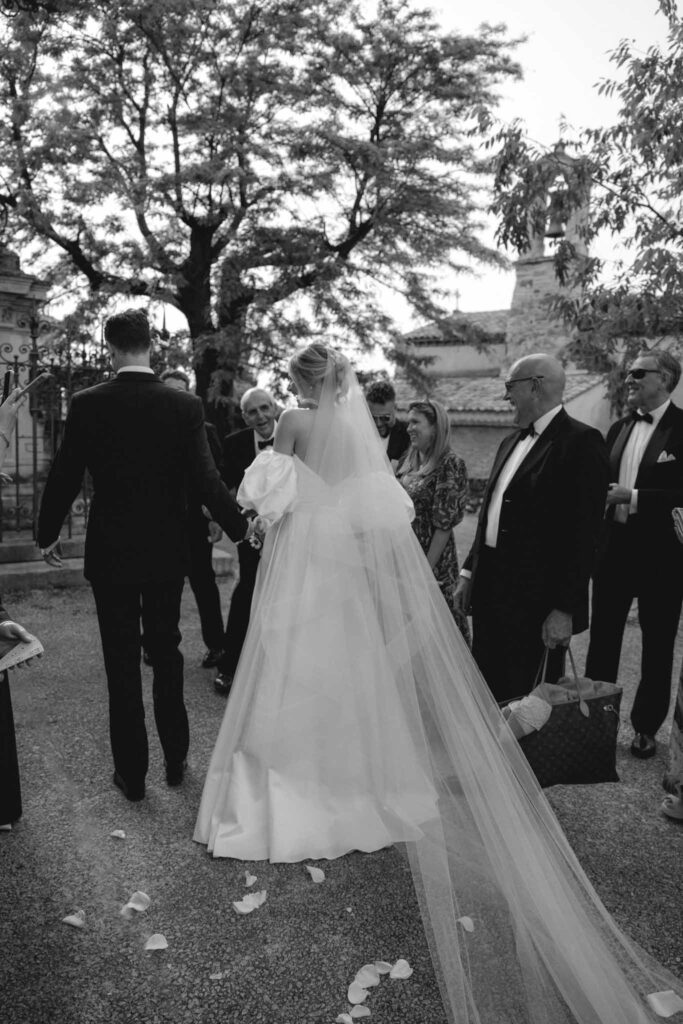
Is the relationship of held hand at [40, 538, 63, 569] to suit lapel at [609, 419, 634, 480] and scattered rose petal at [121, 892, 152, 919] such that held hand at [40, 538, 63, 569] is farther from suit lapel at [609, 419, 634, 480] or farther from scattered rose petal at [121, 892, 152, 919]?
suit lapel at [609, 419, 634, 480]

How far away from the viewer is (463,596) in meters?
4.23

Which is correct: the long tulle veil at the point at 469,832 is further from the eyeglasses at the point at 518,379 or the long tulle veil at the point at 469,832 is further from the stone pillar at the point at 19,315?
the stone pillar at the point at 19,315

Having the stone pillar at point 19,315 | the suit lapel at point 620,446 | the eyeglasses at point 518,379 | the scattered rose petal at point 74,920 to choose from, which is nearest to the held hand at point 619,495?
the suit lapel at point 620,446

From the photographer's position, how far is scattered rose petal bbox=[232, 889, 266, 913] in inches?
110

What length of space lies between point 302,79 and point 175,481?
12.5 metres

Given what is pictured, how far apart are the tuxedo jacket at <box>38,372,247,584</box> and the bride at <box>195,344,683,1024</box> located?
369mm

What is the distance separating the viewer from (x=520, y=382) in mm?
3529

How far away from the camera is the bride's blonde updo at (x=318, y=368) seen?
3604 mm

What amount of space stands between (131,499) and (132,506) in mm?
31

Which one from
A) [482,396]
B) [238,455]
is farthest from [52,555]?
[482,396]

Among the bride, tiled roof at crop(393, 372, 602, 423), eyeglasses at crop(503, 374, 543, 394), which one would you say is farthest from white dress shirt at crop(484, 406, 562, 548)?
tiled roof at crop(393, 372, 602, 423)

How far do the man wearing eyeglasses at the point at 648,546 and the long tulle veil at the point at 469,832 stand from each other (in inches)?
63.7

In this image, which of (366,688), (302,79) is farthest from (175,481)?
(302,79)

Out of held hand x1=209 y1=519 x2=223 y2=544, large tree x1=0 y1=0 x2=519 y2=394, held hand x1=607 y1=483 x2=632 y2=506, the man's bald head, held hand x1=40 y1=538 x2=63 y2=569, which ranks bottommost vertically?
held hand x1=209 y1=519 x2=223 y2=544
